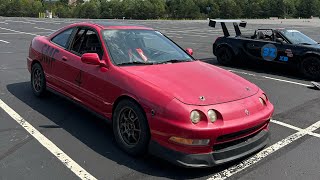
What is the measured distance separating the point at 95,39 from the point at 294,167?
9.63ft

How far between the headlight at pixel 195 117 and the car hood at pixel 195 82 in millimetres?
118

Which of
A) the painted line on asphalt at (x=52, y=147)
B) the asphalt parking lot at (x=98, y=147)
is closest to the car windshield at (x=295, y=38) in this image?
the asphalt parking lot at (x=98, y=147)

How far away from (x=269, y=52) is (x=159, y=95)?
6484mm

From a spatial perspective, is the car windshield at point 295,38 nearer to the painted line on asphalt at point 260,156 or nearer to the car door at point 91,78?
the painted line on asphalt at point 260,156

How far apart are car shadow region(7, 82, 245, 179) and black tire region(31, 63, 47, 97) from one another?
12cm

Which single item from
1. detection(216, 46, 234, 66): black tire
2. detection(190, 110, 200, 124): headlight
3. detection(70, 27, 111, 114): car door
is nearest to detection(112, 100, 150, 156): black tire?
detection(70, 27, 111, 114): car door

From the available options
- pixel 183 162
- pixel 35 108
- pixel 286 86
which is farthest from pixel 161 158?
pixel 286 86

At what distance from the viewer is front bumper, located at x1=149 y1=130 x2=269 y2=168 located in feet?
11.1

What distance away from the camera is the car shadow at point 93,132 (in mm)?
3605

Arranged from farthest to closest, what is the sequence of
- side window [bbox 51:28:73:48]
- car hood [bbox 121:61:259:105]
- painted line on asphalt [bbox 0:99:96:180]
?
side window [bbox 51:28:73:48] < car hood [bbox 121:61:259:105] < painted line on asphalt [bbox 0:99:96:180]

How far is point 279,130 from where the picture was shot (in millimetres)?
4902

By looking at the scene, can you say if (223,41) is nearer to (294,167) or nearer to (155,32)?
(155,32)

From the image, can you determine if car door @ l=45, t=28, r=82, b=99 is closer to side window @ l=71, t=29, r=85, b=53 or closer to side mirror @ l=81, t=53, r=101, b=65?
side window @ l=71, t=29, r=85, b=53

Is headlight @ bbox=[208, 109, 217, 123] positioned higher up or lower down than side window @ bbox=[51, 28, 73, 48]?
lower down
